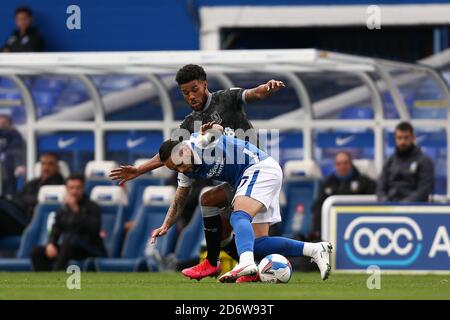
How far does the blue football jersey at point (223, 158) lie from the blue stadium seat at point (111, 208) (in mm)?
6456

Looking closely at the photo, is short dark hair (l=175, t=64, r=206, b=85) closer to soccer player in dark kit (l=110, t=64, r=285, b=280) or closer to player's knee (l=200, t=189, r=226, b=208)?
soccer player in dark kit (l=110, t=64, r=285, b=280)

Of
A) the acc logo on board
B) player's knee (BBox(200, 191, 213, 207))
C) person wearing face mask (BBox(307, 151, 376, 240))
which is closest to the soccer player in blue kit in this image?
player's knee (BBox(200, 191, 213, 207))

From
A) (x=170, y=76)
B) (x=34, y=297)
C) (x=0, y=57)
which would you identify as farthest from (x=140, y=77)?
(x=34, y=297)

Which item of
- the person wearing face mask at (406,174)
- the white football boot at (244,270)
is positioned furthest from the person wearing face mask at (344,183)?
the white football boot at (244,270)

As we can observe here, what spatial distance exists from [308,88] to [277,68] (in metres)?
0.55

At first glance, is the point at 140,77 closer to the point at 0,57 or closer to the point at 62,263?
the point at 0,57

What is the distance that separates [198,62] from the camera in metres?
20.1

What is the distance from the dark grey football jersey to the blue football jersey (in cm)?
38

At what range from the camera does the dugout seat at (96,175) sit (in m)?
20.9

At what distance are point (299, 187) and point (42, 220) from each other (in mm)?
3118

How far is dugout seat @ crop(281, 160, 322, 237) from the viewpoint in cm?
2006

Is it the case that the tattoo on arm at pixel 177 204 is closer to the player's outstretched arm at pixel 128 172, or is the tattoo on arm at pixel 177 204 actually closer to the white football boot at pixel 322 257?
the player's outstretched arm at pixel 128 172

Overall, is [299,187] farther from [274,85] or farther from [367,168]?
[274,85]

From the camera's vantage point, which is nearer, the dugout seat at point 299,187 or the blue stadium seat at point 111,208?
the dugout seat at point 299,187
